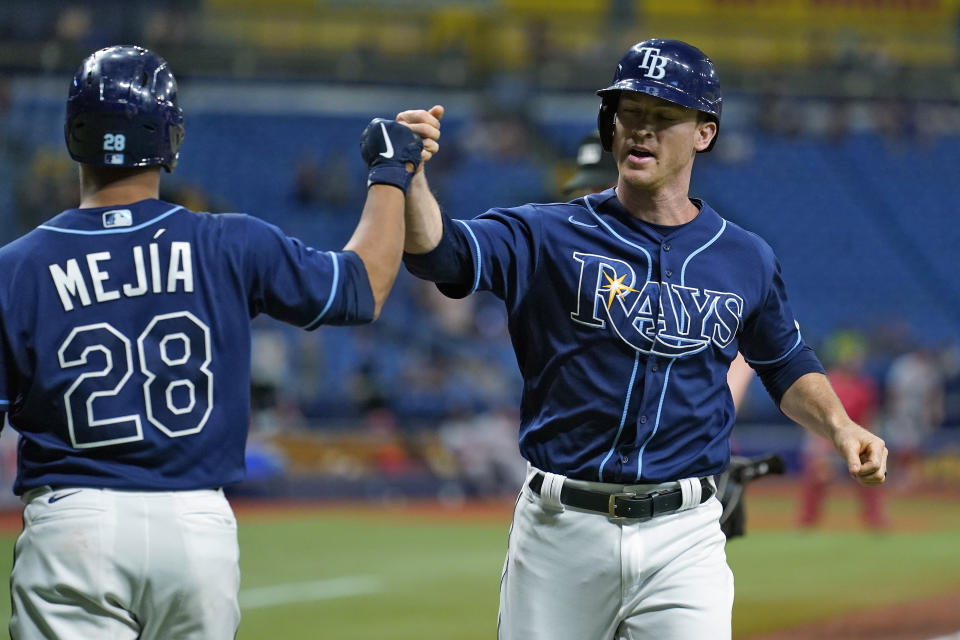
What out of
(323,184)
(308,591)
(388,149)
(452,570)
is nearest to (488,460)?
(452,570)

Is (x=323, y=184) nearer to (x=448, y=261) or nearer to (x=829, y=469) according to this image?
(x=829, y=469)

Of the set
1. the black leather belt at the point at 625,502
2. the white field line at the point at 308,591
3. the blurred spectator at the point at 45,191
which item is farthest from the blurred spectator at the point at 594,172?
the blurred spectator at the point at 45,191

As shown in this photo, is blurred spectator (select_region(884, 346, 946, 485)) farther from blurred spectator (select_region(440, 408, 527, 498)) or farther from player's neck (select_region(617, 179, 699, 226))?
player's neck (select_region(617, 179, 699, 226))

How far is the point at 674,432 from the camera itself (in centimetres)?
389

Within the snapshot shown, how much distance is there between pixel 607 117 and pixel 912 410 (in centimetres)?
1750

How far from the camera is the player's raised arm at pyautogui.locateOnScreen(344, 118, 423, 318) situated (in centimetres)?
341

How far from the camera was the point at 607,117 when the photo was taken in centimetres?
421

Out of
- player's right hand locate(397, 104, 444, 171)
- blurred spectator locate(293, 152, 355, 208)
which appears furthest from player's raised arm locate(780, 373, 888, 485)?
blurred spectator locate(293, 152, 355, 208)

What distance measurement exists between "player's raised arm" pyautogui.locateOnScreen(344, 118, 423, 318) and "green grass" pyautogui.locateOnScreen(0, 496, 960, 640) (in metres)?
5.24

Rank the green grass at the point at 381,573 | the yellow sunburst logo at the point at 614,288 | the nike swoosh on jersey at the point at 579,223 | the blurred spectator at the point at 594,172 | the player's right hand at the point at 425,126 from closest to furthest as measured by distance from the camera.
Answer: the player's right hand at the point at 425,126 < the yellow sunburst logo at the point at 614,288 < the nike swoosh on jersey at the point at 579,223 < the blurred spectator at the point at 594,172 < the green grass at the point at 381,573

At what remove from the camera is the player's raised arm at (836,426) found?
3.96 meters

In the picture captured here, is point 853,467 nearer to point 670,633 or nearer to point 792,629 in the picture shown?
point 670,633

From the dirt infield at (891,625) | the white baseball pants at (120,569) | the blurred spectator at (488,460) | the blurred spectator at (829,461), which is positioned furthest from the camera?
the blurred spectator at (488,460)

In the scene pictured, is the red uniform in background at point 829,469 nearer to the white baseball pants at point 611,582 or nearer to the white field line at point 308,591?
the white field line at point 308,591
